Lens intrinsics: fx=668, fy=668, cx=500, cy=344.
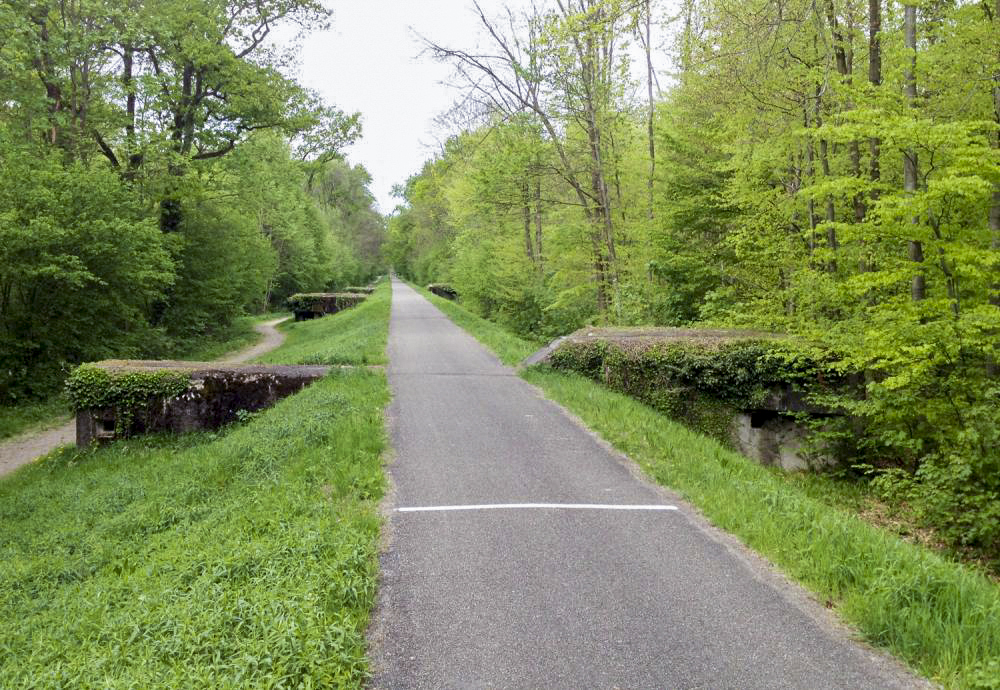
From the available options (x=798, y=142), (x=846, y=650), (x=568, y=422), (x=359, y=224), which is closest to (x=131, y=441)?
(x=568, y=422)

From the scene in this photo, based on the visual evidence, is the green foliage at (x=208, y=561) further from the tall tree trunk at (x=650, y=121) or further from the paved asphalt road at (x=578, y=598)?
the tall tree trunk at (x=650, y=121)

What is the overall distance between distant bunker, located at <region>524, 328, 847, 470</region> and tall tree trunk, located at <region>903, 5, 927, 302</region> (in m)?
1.98

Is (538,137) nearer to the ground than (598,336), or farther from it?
farther from it

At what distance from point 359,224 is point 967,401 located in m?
82.2

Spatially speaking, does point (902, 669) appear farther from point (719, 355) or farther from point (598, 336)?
point (598, 336)

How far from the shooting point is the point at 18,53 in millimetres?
14547

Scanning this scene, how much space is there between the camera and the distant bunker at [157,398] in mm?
11281

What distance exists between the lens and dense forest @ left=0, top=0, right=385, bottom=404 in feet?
52.7

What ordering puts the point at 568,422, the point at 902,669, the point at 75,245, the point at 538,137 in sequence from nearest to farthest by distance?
the point at 902,669, the point at 568,422, the point at 75,245, the point at 538,137

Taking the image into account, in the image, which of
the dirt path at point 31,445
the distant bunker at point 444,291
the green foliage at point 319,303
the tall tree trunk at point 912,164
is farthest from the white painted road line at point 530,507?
the distant bunker at point 444,291

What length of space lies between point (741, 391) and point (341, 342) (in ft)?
42.6

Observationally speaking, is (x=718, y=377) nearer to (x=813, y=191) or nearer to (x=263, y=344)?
(x=813, y=191)

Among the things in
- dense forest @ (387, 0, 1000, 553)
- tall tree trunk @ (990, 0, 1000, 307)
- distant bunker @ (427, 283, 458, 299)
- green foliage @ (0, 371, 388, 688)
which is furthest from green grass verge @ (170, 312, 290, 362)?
tall tree trunk @ (990, 0, 1000, 307)

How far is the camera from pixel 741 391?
1112 centimetres
